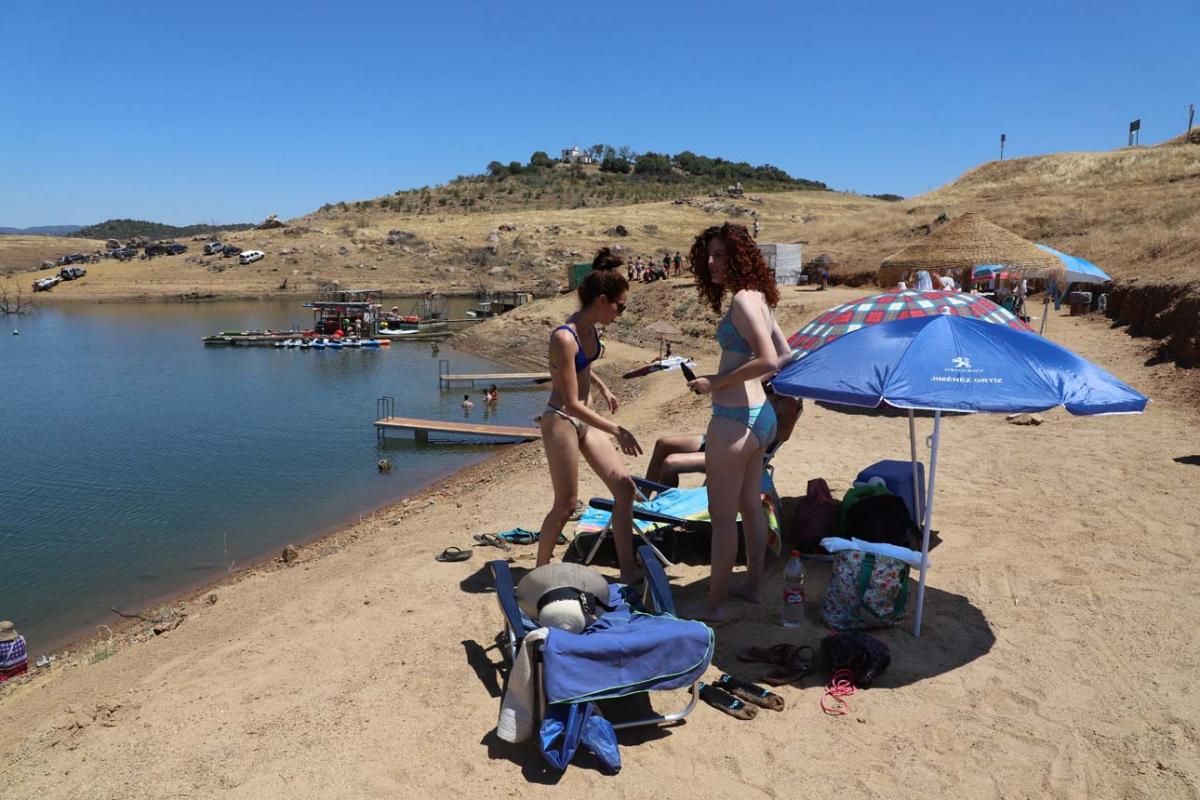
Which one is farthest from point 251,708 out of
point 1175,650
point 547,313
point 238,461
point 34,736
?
point 547,313

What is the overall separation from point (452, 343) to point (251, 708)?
106 ft

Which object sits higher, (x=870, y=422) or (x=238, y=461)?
(x=870, y=422)

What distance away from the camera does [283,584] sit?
766 centimetres

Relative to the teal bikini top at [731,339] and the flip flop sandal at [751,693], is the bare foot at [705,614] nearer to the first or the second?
the flip flop sandal at [751,693]

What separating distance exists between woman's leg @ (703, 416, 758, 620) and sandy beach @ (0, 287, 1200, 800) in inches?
20.9

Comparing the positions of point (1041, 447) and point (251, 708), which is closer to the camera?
point (251, 708)

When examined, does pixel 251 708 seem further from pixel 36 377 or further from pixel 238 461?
pixel 36 377

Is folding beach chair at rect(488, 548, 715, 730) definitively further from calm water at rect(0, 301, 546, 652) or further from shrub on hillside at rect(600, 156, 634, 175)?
shrub on hillside at rect(600, 156, 634, 175)

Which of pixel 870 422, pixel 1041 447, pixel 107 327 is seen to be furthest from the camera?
pixel 107 327

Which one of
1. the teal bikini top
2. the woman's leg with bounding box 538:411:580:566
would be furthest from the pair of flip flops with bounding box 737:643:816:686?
Answer: the teal bikini top

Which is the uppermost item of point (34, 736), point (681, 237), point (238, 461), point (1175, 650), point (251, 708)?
point (681, 237)

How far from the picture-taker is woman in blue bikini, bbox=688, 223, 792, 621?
13.7ft

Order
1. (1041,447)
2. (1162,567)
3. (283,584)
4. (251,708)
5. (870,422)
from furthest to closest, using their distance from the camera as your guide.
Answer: (870,422)
(1041,447)
(283,584)
(1162,567)
(251,708)

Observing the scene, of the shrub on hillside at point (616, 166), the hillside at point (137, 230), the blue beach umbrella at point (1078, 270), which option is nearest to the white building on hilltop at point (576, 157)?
the shrub on hillside at point (616, 166)
